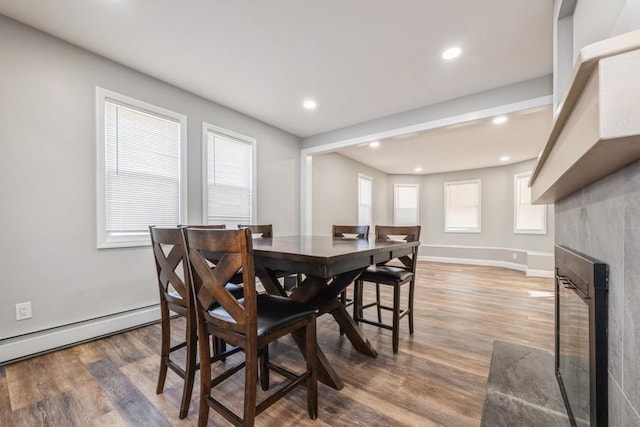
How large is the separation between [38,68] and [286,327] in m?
2.89

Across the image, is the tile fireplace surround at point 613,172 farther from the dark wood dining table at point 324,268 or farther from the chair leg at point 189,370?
the chair leg at point 189,370

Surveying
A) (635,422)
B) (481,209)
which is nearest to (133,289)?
(635,422)

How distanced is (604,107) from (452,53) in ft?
7.92

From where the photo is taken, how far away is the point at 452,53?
8.07ft

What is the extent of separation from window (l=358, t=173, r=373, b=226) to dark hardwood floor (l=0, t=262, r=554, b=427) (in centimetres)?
381

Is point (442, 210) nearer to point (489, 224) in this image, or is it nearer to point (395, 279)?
point (489, 224)

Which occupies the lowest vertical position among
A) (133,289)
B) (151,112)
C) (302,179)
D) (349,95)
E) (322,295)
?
(133,289)

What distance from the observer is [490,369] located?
73.5 inches

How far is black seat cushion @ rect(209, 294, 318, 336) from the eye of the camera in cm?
122

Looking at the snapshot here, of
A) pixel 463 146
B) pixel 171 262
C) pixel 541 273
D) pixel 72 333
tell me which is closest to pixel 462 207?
pixel 541 273

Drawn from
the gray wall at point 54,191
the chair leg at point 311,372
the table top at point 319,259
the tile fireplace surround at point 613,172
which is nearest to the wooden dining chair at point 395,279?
the table top at point 319,259

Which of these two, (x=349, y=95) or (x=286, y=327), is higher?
(x=349, y=95)

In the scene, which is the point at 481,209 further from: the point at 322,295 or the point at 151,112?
the point at 151,112

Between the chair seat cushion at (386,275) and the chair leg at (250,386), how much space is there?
1391 mm
